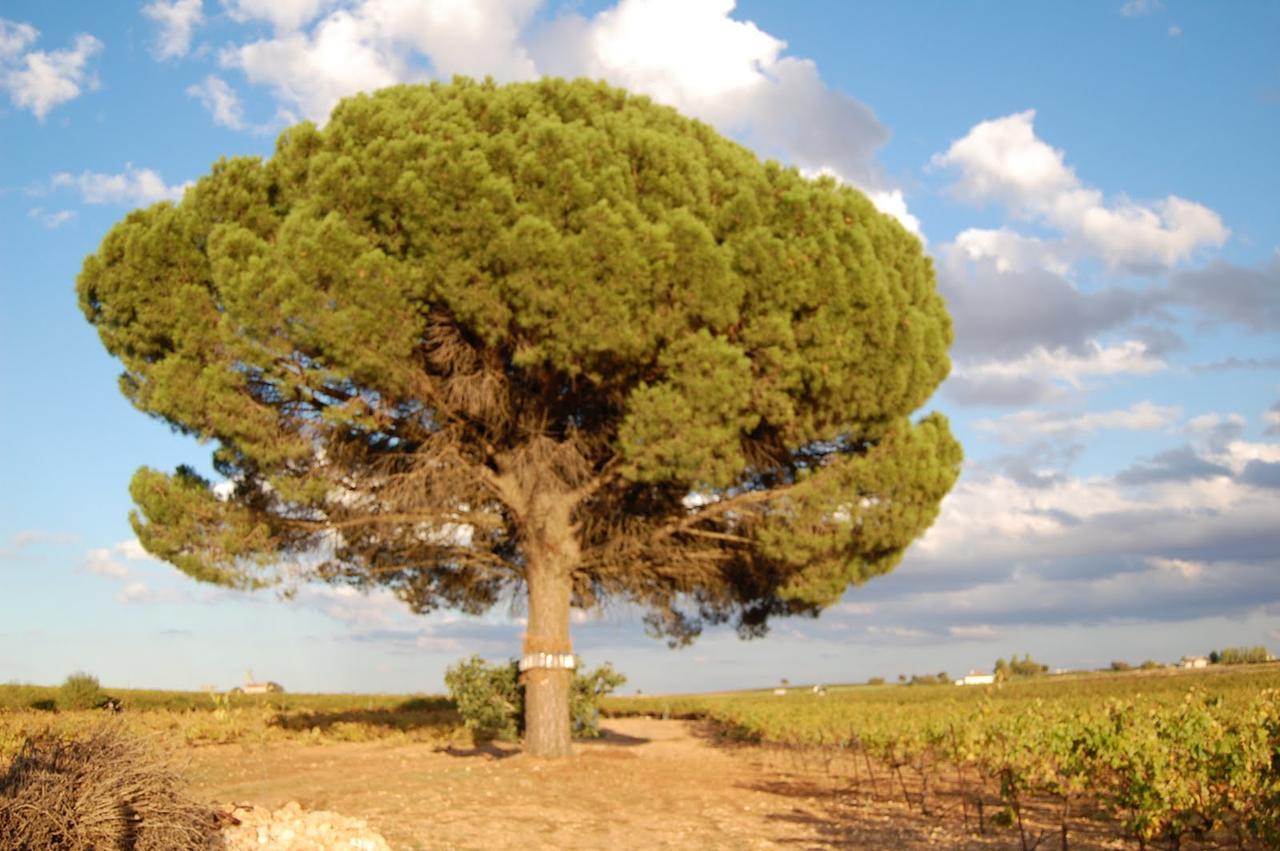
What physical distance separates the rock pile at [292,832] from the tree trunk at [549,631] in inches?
286

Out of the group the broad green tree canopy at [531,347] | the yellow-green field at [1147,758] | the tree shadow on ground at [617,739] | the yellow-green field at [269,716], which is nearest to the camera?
the yellow-green field at [1147,758]

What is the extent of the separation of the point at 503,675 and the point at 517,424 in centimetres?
450

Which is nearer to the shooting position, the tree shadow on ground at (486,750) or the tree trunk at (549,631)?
the tree trunk at (549,631)

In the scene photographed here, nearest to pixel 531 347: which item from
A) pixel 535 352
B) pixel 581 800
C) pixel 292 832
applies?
pixel 535 352

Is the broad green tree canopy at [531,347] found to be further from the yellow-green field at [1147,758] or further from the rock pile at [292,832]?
the rock pile at [292,832]

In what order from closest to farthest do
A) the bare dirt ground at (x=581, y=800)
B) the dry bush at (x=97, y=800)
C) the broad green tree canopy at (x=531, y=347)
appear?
the dry bush at (x=97, y=800)
the bare dirt ground at (x=581, y=800)
the broad green tree canopy at (x=531, y=347)

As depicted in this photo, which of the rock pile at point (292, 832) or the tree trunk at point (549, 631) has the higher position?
the tree trunk at point (549, 631)

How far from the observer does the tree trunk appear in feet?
47.9

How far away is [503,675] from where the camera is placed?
16.6m

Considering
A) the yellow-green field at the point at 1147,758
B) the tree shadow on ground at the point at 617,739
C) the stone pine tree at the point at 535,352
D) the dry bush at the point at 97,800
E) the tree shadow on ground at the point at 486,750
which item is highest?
the stone pine tree at the point at 535,352

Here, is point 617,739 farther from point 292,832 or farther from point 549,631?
point 292,832

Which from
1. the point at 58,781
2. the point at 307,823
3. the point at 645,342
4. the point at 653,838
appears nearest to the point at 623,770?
the point at 653,838

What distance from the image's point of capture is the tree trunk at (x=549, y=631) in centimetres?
1459

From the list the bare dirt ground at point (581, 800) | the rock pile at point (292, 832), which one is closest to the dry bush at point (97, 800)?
the bare dirt ground at point (581, 800)
